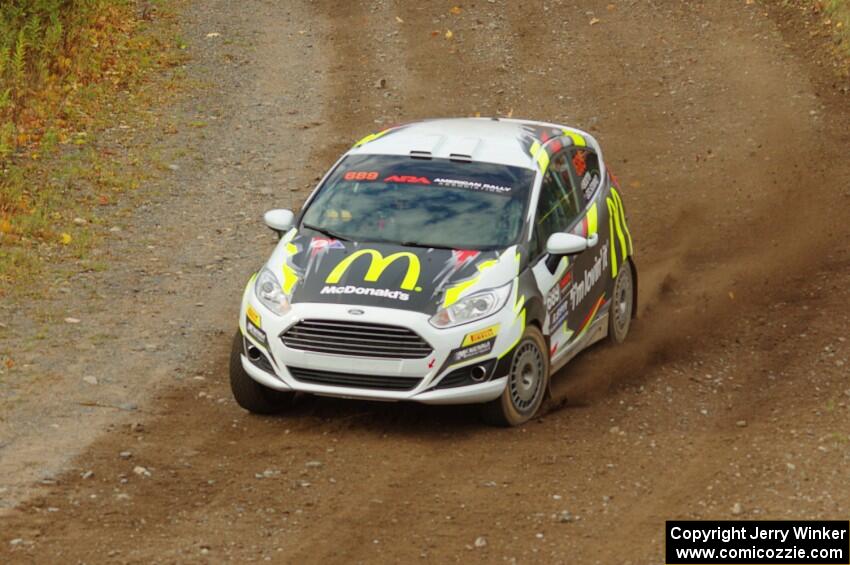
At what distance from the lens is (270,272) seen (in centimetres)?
1122

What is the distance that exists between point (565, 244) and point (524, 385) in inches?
42.6

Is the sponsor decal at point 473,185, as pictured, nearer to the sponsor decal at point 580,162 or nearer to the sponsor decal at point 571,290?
the sponsor decal at point 571,290

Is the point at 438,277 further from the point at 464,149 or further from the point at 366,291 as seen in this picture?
the point at 464,149

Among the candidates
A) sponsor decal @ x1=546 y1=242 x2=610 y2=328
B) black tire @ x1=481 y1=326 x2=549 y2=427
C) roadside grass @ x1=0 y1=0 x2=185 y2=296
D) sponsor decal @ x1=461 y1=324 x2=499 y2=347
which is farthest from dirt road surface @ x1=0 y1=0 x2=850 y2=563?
sponsor decal @ x1=461 y1=324 x2=499 y2=347

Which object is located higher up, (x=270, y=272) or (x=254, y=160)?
(x=270, y=272)

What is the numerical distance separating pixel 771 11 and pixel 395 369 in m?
16.3

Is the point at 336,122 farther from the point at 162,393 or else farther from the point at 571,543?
the point at 571,543

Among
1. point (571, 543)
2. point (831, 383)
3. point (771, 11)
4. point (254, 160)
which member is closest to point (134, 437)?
point (571, 543)

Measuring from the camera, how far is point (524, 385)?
36.6ft

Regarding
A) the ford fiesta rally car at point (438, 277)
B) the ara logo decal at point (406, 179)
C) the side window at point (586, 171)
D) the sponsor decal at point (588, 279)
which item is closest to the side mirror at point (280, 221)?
the ford fiesta rally car at point (438, 277)

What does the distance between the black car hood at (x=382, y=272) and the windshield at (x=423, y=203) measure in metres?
0.20

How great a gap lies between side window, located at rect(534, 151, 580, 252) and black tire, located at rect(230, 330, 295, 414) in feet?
7.21

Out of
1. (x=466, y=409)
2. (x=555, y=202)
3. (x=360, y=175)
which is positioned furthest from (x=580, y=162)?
(x=466, y=409)

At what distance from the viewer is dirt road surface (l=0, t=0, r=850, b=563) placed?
9.57 m
